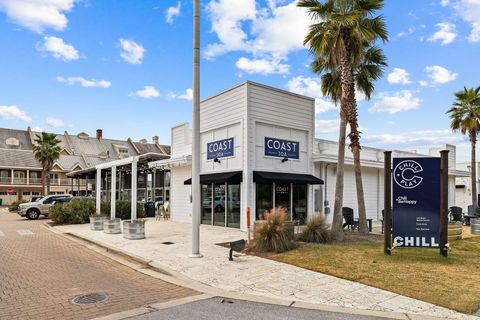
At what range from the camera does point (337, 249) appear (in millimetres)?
10422

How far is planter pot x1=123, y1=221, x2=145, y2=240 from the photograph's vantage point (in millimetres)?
13094

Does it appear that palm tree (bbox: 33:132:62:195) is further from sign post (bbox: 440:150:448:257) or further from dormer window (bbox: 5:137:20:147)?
sign post (bbox: 440:150:448:257)

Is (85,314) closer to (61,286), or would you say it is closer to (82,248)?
(61,286)

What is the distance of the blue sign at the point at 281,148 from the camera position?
16406 millimetres

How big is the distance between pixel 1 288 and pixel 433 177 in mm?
9855

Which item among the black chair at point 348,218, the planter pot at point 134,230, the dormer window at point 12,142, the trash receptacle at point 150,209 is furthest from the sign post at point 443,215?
the dormer window at point 12,142

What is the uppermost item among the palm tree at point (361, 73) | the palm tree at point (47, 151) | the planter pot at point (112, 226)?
the palm tree at point (361, 73)

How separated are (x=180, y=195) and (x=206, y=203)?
Result: 9.24 ft

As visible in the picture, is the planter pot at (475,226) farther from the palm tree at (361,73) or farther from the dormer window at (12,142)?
the dormer window at (12,142)

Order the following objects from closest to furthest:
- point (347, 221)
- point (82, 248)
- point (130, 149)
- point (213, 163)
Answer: point (82, 248)
point (347, 221)
point (213, 163)
point (130, 149)

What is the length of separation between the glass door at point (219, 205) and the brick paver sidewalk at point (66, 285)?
7095 millimetres

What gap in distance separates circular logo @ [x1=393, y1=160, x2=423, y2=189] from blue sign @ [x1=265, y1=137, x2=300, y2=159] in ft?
23.6

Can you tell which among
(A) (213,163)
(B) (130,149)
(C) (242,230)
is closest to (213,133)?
(A) (213,163)

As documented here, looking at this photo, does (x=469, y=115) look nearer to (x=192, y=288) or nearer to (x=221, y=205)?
(x=221, y=205)
